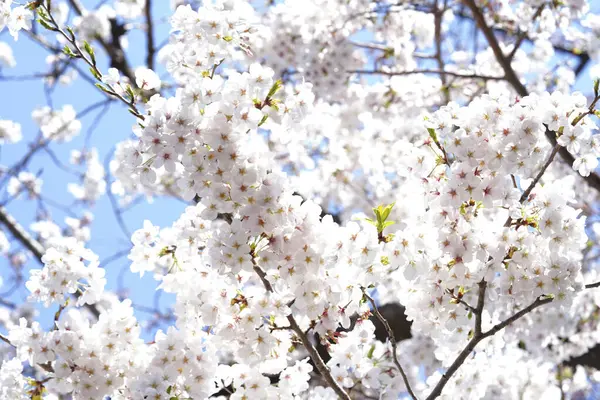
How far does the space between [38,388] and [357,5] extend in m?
3.85

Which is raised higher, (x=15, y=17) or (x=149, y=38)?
(x=149, y=38)

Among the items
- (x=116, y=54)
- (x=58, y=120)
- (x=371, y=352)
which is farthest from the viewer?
(x=58, y=120)

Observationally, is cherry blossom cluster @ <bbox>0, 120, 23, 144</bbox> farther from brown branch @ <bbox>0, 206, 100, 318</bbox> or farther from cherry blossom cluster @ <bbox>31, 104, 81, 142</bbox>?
brown branch @ <bbox>0, 206, 100, 318</bbox>

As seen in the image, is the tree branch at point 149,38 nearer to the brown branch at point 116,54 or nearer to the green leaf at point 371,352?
the brown branch at point 116,54

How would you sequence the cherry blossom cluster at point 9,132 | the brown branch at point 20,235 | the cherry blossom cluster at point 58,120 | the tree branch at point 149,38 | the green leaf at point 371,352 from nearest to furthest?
the green leaf at point 371,352, the brown branch at point 20,235, the tree branch at point 149,38, the cherry blossom cluster at point 9,132, the cherry blossom cluster at point 58,120

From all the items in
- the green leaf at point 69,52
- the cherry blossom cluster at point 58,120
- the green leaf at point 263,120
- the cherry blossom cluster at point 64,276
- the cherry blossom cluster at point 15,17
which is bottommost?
the cherry blossom cluster at point 64,276

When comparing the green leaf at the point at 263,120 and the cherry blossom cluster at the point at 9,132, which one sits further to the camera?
the cherry blossom cluster at the point at 9,132

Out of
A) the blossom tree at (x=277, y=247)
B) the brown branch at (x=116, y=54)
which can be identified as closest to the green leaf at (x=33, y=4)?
the blossom tree at (x=277, y=247)

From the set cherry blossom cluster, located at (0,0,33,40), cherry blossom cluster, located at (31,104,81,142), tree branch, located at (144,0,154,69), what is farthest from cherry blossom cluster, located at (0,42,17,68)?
cherry blossom cluster, located at (0,0,33,40)

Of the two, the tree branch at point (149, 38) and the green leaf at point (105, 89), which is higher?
the tree branch at point (149, 38)

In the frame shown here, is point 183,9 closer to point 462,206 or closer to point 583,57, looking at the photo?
point 462,206

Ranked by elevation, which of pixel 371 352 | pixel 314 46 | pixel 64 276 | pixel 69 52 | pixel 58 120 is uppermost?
pixel 58 120

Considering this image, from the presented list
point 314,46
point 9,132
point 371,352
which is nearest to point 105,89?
point 371,352

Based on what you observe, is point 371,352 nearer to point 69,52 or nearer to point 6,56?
point 69,52
